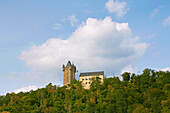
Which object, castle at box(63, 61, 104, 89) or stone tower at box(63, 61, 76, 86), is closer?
castle at box(63, 61, 104, 89)

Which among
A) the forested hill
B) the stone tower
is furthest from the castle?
the forested hill

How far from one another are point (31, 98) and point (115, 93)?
44.8 metres

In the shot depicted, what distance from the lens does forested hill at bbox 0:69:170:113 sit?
255ft

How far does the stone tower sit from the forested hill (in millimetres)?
7099

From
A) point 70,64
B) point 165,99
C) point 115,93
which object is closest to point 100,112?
point 115,93

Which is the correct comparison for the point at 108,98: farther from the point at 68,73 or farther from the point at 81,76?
the point at 68,73

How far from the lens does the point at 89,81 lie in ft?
412

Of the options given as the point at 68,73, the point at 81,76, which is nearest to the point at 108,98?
the point at 81,76

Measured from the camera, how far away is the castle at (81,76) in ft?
410

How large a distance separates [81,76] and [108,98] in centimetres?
4500

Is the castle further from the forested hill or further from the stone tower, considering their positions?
the forested hill

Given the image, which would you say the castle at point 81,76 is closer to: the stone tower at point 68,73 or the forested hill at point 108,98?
the stone tower at point 68,73

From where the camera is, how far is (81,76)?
421 ft

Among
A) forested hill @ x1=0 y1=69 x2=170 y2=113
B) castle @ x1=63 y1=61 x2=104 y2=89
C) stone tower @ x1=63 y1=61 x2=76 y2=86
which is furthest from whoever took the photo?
stone tower @ x1=63 y1=61 x2=76 y2=86
